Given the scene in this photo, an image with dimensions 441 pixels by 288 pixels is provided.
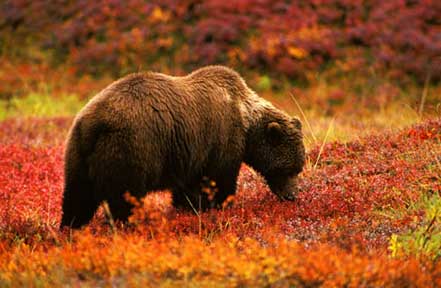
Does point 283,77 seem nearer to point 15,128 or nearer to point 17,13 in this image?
point 15,128

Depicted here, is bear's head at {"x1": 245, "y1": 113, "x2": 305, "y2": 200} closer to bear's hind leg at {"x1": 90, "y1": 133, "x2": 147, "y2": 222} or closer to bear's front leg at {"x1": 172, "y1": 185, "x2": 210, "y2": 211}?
bear's front leg at {"x1": 172, "y1": 185, "x2": 210, "y2": 211}

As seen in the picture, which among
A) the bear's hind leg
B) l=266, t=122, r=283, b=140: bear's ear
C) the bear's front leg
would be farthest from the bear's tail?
l=266, t=122, r=283, b=140: bear's ear

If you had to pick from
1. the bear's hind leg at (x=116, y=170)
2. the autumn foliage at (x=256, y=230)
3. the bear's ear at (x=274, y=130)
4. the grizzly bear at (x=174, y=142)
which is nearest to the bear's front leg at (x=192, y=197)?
the grizzly bear at (x=174, y=142)

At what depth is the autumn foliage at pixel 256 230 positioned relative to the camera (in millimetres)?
5000

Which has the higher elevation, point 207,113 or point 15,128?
point 207,113

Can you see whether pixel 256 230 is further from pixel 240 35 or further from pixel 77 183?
pixel 240 35

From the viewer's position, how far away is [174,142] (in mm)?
7254

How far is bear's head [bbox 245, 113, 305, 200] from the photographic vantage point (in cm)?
867

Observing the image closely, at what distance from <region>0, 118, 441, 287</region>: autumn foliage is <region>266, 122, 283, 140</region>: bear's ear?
842 mm

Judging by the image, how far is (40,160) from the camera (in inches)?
449

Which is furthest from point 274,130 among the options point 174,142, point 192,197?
point 174,142

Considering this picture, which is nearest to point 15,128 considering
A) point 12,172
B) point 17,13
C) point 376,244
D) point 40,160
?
→ point 40,160

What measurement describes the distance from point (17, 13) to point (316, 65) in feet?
42.2

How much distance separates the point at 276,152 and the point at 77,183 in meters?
3.01
